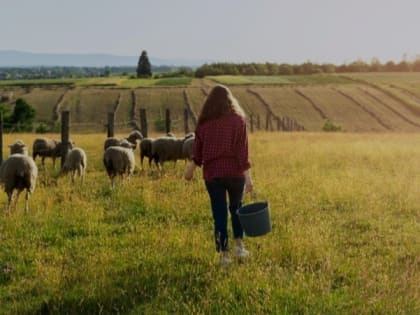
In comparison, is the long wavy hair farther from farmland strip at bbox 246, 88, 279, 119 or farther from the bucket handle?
farmland strip at bbox 246, 88, 279, 119

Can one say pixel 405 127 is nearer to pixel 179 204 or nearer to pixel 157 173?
pixel 157 173

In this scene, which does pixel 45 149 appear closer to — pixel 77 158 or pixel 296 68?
pixel 77 158

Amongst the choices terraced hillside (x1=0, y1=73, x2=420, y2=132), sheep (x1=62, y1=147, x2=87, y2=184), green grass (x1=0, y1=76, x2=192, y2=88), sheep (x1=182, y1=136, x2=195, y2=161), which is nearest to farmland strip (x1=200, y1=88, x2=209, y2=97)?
terraced hillside (x1=0, y1=73, x2=420, y2=132)

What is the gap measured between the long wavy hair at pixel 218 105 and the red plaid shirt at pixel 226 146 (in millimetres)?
57

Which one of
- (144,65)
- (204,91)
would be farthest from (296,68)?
(204,91)

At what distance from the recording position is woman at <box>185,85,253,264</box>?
7559 mm

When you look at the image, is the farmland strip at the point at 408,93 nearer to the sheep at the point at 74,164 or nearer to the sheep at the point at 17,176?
the sheep at the point at 74,164

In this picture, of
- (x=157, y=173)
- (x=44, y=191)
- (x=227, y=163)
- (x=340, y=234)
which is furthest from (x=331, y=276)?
(x=157, y=173)

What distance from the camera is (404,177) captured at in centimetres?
1589

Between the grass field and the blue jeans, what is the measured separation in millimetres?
369

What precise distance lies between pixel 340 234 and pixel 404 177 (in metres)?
6.97

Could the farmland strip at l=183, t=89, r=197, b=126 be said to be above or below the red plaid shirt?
below

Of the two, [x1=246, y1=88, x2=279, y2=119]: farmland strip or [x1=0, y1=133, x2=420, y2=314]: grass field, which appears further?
[x1=246, y1=88, x2=279, y2=119]: farmland strip

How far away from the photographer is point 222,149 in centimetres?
755
